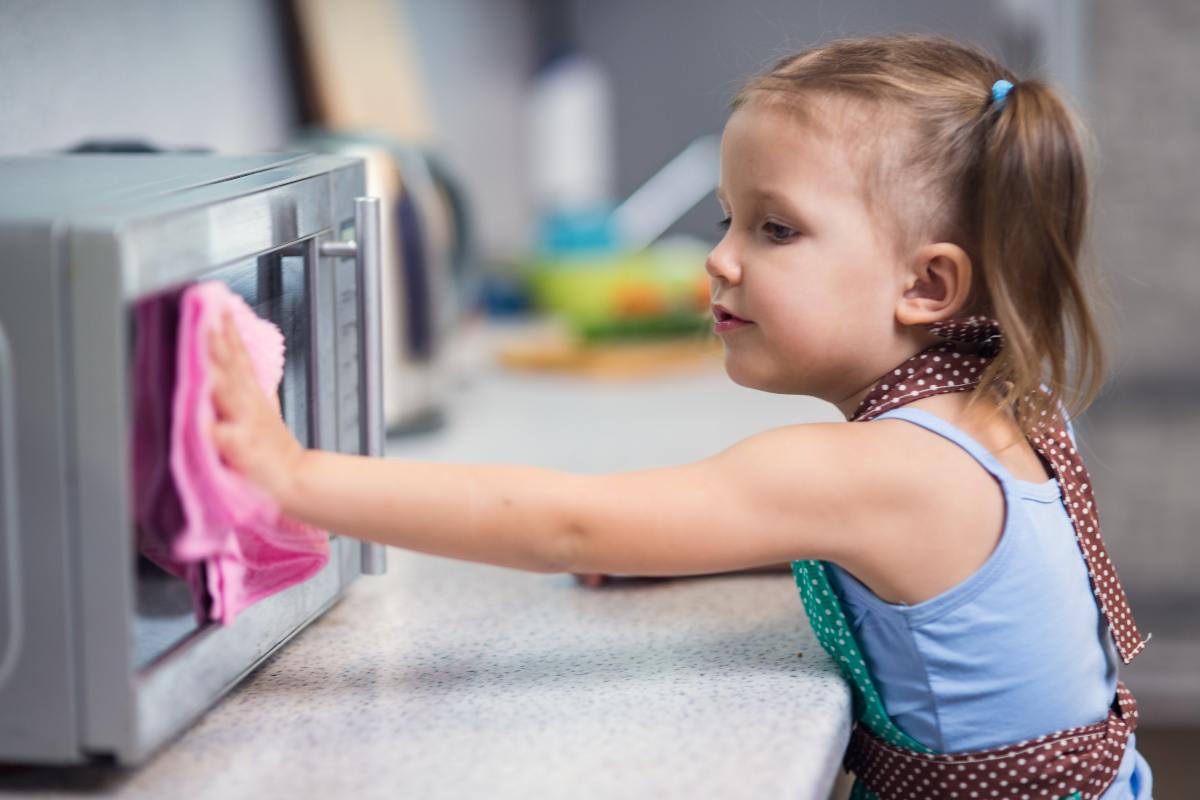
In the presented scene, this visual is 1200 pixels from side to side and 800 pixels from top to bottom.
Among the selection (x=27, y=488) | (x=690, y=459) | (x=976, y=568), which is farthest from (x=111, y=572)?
(x=690, y=459)

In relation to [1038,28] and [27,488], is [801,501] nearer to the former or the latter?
[27,488]

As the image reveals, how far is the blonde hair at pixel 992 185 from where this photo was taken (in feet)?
2.46

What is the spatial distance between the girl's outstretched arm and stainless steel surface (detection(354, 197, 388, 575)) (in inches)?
5.2

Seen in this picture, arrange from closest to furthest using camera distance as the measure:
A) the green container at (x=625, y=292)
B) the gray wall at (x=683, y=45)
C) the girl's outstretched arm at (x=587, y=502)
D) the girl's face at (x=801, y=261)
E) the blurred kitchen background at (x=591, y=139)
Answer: the girl's outstretched arm at (x=587, y=502) < the girl's face at (x=801, y=261) < the blurred kitchen background at (x=591, y=139) < the green container at (x=625, y=292) < the gray wall at (x=683, y=45)

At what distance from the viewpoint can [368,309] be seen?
802mm

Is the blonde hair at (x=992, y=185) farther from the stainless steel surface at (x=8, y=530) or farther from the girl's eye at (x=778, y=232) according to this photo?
the stainless steel surface at (x=8, y=530)

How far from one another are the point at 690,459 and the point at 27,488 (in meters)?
0.76

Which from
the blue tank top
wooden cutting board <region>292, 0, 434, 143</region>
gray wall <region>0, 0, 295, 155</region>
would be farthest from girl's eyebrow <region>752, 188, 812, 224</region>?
wooden cutting board <region>292, 0, 434, 143</region>

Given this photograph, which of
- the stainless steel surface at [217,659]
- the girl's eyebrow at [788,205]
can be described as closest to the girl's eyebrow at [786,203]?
the girl's eyebrow at [788,205]

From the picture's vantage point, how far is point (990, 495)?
2.40ft

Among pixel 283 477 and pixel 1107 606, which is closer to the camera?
pixel 283 477

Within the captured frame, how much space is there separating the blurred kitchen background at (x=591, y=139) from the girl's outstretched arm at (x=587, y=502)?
29cm

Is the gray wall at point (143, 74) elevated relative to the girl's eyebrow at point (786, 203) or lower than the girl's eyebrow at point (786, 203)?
elevated

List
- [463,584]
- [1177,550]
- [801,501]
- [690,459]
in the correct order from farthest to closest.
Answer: [1177,550]
[690,459]
[463,584]
[801,501]
